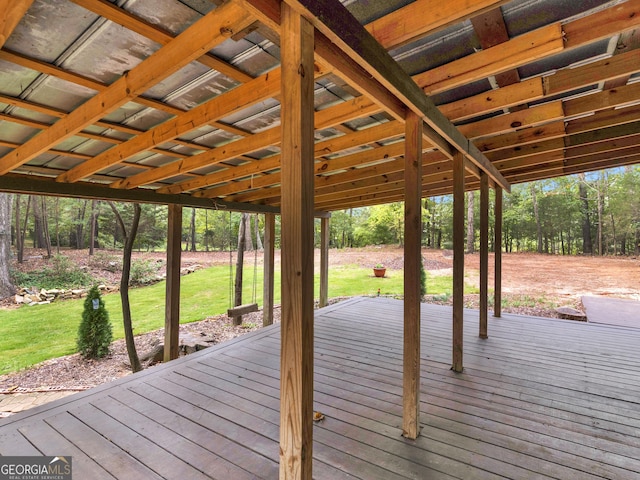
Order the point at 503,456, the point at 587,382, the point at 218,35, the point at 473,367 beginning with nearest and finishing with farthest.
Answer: the point at 218,35 < the point at 503,456 < the point at 587,382 < the point at 473,367

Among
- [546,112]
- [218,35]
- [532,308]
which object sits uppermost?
[546,112]

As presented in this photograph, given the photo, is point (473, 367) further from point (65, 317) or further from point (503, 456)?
A: point (65, 317)

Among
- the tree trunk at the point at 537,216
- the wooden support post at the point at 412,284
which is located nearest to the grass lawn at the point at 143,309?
the wooden support post at the point at 412,284

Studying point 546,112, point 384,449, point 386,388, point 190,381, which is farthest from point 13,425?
point 546,112

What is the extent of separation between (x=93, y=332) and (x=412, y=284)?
23.0 ft

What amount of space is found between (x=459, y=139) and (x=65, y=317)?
1122cm

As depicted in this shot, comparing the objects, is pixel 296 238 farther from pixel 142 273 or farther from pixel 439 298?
pixel 142 273

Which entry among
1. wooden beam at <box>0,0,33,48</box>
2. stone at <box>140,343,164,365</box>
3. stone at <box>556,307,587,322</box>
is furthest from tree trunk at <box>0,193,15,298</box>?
stone at <box>556,307,587,322</box>

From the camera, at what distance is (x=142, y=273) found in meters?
12.4

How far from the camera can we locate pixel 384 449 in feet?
6.36

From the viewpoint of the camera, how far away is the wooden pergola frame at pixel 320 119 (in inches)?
44.2

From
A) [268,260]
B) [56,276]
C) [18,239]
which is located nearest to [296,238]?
[268,260]

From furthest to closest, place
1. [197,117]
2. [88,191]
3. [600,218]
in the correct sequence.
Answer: [600,218] → [88,191] → [197,117]

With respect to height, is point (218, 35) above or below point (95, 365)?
above
